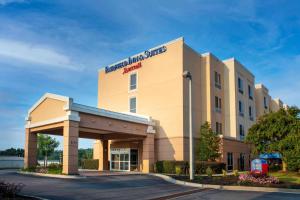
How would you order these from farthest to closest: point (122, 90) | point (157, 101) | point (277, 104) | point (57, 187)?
1. point (277, 104)
2. point (122, 90)
3. point (157, 101)
4. point (57, 187)

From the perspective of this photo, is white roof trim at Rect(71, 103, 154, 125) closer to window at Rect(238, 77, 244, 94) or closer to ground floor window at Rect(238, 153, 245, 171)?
ground floor window at Rect(238, 153, 245, 171)

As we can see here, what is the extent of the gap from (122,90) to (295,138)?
21009mm

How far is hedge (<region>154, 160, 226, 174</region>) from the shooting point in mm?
30750

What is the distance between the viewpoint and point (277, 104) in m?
66.8

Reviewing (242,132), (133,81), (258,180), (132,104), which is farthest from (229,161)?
(258,180)

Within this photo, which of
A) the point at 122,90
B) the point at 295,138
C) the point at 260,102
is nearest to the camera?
the point at 295,138

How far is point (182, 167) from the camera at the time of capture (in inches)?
1208

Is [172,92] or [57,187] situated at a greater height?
[172,92]

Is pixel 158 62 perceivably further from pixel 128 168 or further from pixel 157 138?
pixel 128 168

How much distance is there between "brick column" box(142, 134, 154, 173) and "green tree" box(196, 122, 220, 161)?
5.22 m

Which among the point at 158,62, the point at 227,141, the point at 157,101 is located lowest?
the point at 227,141

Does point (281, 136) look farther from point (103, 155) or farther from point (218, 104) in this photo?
point (103, 155)

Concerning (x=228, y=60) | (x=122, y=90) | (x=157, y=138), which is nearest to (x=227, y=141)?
(x=157, y=138)

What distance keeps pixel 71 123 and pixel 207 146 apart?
1549 centimetres
